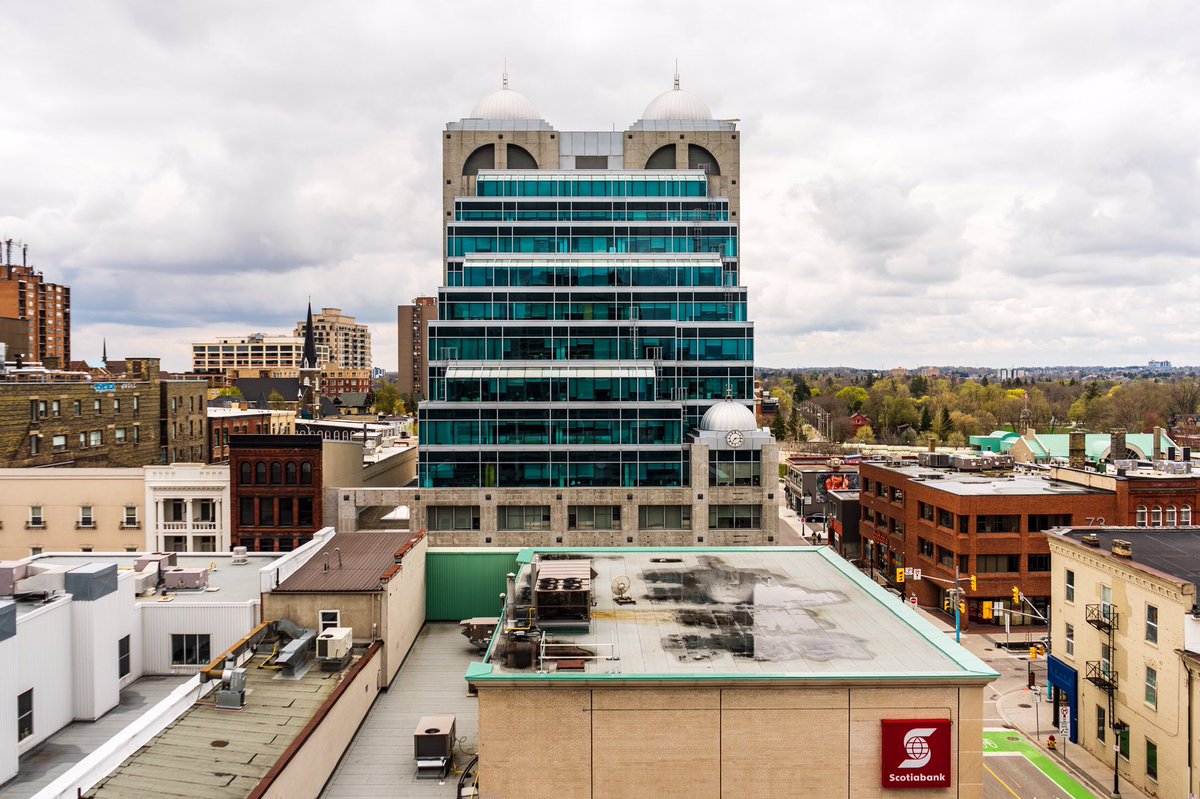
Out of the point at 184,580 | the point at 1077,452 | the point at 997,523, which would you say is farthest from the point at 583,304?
the point at 1077,452

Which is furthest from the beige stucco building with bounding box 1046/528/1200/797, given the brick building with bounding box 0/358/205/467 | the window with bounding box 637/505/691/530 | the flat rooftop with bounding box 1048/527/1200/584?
the brick building with bounding box 0/358/205/467

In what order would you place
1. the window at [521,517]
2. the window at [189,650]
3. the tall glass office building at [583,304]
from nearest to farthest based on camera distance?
the window at [189,650] < the window at [521,517] < the tall glass office building at [583,304]

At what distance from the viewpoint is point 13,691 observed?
74.7 ft

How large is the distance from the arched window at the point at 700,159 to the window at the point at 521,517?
42.9 m

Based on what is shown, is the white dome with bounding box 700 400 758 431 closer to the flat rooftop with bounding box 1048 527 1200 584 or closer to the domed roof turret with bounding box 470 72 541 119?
→ the flat rooftop with bounding box 1048 527 1200 584

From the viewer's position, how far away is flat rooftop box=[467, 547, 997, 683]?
22.9 m

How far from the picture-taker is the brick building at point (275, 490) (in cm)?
5862

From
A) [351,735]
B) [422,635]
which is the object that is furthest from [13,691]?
[422,635]

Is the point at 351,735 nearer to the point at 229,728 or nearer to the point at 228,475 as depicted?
the point at 229,728

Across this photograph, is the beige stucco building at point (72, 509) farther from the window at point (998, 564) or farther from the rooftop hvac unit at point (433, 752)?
the window at point (998, 564)

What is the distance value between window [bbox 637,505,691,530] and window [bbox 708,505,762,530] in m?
1.98

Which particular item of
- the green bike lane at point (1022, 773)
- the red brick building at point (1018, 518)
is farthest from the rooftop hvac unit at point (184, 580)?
the red brick building at point (1018, 518)

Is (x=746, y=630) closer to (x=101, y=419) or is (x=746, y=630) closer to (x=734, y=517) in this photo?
(x=734, y=517)

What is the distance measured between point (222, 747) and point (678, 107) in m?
81.3
